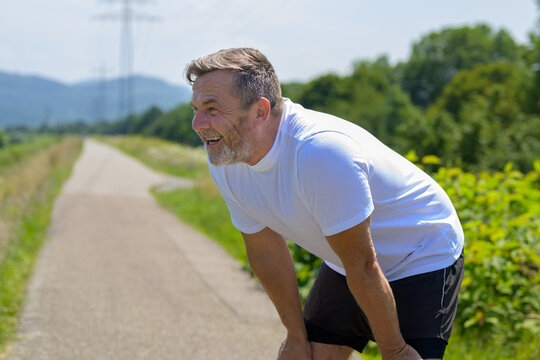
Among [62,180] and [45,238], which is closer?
[45,238]

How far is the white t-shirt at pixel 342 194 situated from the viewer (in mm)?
1902

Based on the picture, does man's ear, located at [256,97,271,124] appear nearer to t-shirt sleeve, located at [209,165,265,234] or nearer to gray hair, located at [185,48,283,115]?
gray hair, located at [185,48,283,115]

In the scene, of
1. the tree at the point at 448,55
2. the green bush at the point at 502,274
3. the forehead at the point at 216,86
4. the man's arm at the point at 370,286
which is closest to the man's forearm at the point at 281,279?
the man's arm at the point at 370,286

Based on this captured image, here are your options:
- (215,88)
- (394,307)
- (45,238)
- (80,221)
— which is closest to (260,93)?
(215,88)

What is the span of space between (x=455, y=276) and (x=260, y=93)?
101 centimetres

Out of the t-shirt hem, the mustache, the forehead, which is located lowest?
the t-shirt hem

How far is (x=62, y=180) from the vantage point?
1903 cm

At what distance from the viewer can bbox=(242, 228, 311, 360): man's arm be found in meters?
2.60

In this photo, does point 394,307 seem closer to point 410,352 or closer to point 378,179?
point 410,352

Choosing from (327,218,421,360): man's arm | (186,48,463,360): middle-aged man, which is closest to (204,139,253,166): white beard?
(186,48,463,360): middle-aged man

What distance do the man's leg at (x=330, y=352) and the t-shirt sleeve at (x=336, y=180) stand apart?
2.68 ft

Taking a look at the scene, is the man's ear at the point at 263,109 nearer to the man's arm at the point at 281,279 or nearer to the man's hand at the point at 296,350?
the man's arm at the point at 281,279

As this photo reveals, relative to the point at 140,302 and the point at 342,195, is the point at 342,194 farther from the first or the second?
the point at 140,302

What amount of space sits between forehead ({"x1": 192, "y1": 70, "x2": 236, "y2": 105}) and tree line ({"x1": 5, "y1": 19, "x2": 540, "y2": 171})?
22727 millimetres
